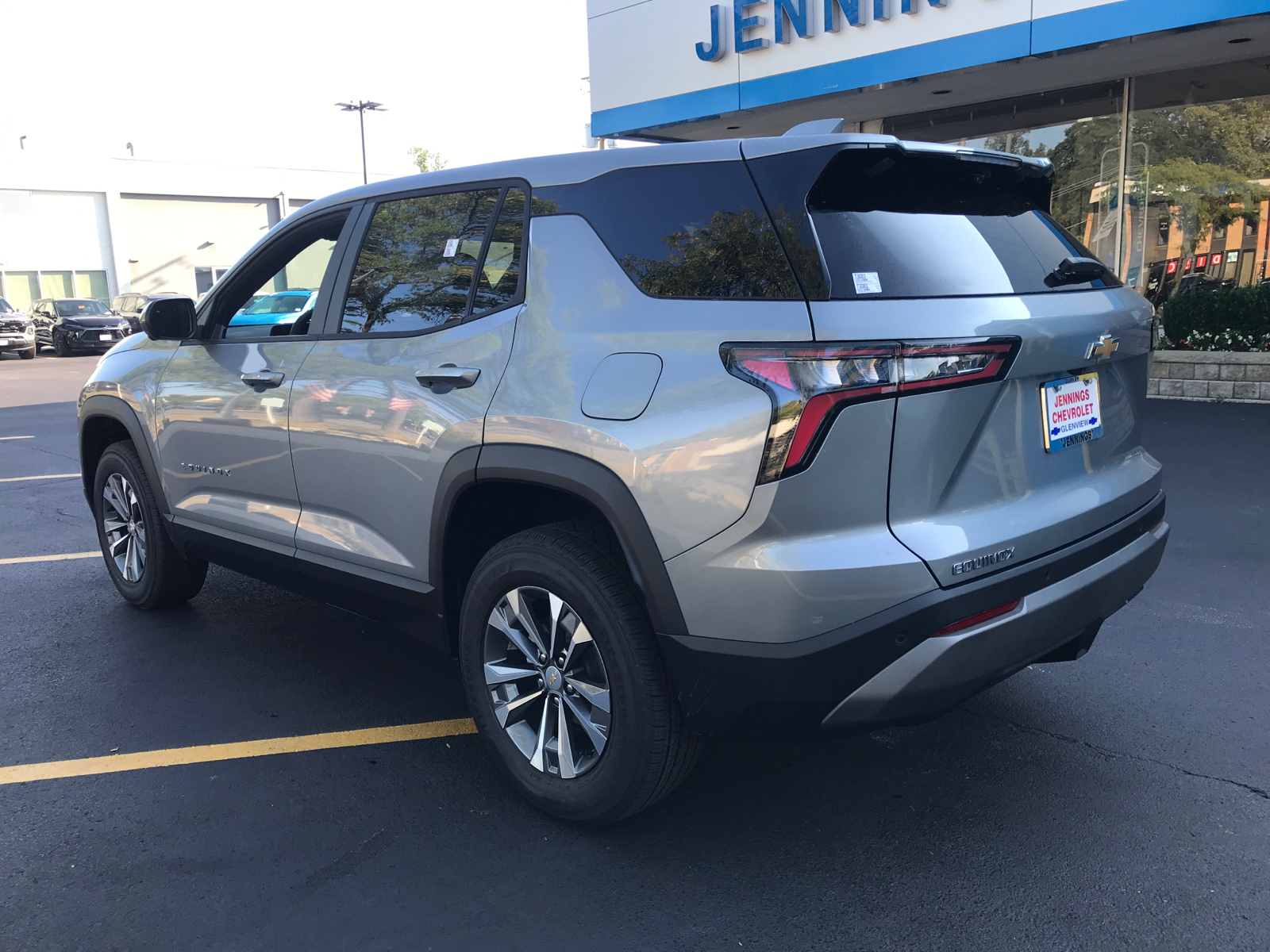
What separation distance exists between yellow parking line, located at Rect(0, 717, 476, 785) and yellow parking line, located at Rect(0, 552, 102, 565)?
2.98 meters

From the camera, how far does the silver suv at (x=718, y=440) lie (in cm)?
242

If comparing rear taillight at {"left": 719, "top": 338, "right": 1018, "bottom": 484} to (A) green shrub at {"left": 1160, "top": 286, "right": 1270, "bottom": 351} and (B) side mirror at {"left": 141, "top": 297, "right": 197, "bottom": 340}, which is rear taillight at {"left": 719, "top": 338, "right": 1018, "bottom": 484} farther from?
(A) green shrub at {"left": 1160, "top": 286, "right": 1270, "bottom": 351}

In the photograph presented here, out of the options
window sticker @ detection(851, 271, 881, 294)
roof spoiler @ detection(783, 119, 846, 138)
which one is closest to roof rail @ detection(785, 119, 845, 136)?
Answer: roof spoiler @ detection(783, 119, 846, 138)

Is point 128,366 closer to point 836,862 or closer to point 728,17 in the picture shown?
point 836,862

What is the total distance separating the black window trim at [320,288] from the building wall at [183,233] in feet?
140

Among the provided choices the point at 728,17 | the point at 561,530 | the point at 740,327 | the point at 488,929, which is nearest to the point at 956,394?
the point at 740,327

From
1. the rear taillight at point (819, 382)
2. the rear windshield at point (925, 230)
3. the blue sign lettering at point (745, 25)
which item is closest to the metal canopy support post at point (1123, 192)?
the blue sign lettering at point (745, 25)

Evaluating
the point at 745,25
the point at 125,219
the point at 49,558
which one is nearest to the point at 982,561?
the point at 49,558

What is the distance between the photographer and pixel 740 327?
2484mm

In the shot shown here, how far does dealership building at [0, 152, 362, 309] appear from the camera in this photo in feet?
135

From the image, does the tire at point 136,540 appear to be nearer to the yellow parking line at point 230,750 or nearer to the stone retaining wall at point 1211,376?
the yellow parking line at point 230,750

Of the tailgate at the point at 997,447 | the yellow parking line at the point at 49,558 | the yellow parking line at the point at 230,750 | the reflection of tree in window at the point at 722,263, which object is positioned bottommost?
the yellow parking line at the point at 230,750

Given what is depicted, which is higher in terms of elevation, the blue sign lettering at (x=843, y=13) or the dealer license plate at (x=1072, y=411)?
the blue sign lettering at (x=843, y=13)

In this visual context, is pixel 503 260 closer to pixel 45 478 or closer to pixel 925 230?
pixel 925 230
